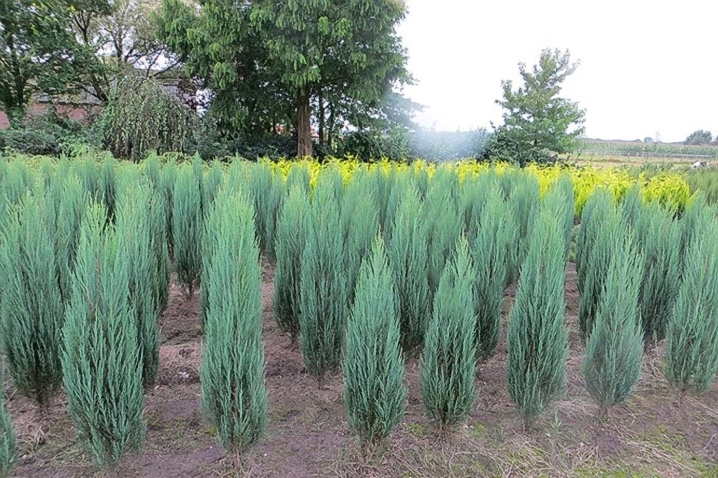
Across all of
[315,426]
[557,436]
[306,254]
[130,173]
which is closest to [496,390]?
[557,436]

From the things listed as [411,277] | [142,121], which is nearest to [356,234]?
[411,277]

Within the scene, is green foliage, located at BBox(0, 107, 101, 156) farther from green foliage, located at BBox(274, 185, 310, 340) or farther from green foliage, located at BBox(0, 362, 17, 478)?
green foliage, located at BBox(0, 362, 17, 478)

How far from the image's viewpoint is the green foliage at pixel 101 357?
1790 millimetres

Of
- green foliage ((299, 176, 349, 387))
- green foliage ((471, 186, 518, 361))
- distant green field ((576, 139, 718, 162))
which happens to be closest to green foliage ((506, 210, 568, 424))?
green foliage ((471, 186, 518, 361))

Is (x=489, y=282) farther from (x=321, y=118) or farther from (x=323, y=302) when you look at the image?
(x=321, y=118)

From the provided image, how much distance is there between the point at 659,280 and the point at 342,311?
217 cm

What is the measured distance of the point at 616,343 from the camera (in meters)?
2.31

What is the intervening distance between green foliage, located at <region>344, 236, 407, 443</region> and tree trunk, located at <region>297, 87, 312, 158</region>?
14476 millimetres

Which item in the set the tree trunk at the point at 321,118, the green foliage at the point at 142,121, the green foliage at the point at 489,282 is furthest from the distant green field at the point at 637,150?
the green foliage at the point at 489,282

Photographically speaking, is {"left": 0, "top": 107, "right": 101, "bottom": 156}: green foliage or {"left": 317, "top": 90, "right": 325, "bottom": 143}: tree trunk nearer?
{"left": 0, "top": 107, "right": 101, "bottom": 156}: green foliage

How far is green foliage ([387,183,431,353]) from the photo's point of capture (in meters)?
2.69

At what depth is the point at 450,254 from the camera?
309 cm

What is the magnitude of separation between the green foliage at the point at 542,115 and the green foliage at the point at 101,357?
21008 millimetres

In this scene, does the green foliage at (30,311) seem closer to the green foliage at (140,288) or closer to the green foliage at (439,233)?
the green foliage at (140,288)
